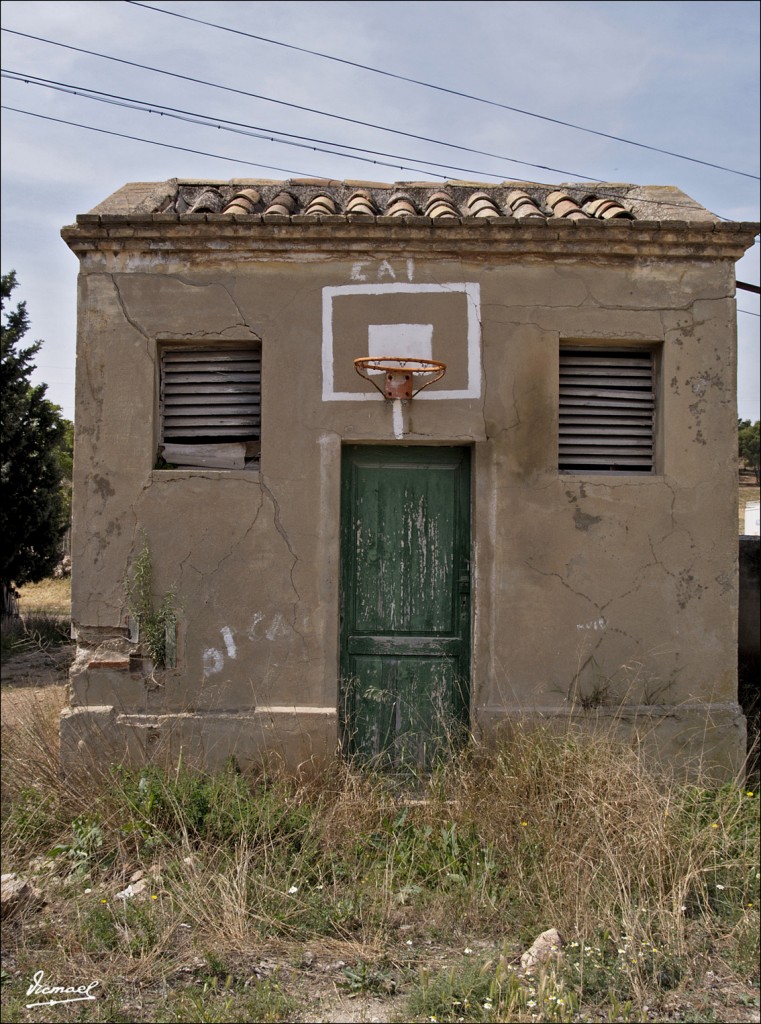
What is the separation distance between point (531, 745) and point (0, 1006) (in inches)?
111

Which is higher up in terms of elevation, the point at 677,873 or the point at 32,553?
the point at 32,553

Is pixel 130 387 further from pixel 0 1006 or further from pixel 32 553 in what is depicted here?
pixel 32 553

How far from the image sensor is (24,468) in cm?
1239

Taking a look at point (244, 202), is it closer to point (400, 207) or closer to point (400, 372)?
point (400, 207)

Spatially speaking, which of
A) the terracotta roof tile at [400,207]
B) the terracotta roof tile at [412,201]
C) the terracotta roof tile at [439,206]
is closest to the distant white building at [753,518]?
the terracotta roof tile at [412,201]

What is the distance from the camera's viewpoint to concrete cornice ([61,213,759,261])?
5.19m

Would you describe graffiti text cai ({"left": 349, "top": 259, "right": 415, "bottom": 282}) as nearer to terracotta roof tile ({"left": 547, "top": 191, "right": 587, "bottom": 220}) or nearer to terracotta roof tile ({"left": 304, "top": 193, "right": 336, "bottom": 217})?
terracotta roof tile ({"left": 304, "top": 193, "right": 336, "bottom": 217})

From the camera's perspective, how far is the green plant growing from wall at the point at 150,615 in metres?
5.21

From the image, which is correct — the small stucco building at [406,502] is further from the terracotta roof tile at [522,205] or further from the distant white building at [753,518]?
the distant white building at [753,518]

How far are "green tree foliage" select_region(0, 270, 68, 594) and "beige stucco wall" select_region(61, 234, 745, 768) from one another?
25.3 ft

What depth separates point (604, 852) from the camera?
4.03 m

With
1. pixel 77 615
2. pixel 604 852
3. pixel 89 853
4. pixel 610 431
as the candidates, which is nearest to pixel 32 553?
pixel 77 615

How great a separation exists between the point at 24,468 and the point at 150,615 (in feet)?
26.8

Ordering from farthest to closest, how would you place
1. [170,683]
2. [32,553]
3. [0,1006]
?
[32,553], [170,683], [0,1006]
